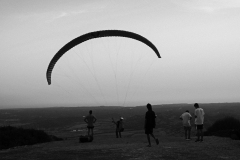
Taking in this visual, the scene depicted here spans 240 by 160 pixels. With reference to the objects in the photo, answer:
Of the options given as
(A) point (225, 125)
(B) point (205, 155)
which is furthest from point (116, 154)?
(A) point (225, 125)

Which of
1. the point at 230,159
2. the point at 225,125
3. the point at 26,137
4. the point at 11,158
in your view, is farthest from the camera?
the point at 225,125

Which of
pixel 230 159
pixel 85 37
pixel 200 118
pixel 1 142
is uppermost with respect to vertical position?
pixel 85 37

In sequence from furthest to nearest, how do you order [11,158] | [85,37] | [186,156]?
[85,37] → [11,158] → [186,156]

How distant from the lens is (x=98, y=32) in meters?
14.2

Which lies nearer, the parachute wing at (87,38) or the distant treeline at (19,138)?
the parachute wing at (87,38)

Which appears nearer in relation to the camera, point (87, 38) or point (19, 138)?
point (87, 38)

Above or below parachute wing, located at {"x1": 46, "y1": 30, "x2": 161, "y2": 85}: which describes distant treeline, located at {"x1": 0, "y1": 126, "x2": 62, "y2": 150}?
below

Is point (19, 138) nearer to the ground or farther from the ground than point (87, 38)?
nearer to the ground

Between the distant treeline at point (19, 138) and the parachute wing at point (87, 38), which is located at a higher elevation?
the parachute wing at point (87, 38)

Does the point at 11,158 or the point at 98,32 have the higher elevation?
the point at 98,32

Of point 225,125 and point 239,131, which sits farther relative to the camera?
point 225,125

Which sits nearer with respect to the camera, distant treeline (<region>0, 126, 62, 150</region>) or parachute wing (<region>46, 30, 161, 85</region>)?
parachute wing (<region>46, 30, 161, 85</region>)

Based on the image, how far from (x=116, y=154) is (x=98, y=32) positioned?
7885mm

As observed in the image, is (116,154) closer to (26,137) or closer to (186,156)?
(186,156)
